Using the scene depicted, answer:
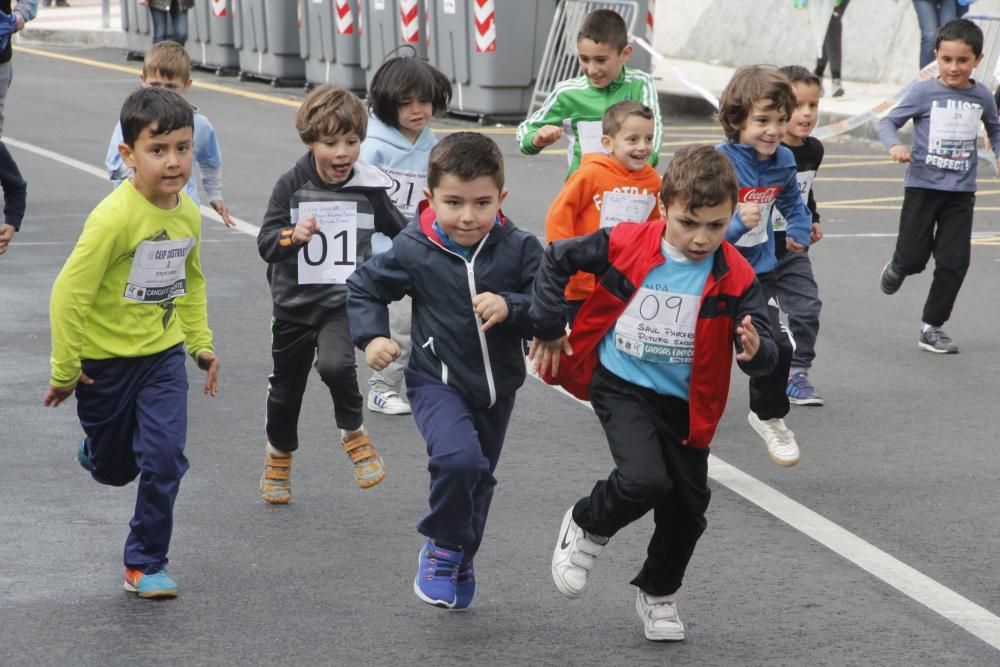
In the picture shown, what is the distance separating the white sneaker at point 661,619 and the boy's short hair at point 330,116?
202cm

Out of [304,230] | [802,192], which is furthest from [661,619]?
[802,192]

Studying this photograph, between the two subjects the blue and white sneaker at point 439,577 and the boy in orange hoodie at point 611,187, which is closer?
the blue and white sneaker at point 439,577

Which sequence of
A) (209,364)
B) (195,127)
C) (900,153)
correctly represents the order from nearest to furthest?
(209,364)
(195,127)
(900,153)

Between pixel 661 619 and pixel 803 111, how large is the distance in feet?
10.6

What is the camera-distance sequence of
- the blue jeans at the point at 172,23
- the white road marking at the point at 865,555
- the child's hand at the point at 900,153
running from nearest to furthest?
the white road marking at the point at 865,555
the child's hand at the point at 900,153
the blue jeans at the point at 172,23

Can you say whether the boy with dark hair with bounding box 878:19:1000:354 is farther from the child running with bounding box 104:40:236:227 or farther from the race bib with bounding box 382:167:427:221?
the child running with bounding box 104:40:236:227

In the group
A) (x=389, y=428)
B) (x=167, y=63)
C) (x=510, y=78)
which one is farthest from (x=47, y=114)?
(x=389, y=428)

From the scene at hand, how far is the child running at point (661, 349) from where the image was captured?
187 inches

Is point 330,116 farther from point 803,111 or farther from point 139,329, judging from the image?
point 803,111

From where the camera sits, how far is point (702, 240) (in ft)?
15.5

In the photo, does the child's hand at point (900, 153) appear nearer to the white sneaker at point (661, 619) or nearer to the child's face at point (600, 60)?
the child's face at point (600, 60)

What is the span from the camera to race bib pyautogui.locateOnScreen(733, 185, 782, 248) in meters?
6.80

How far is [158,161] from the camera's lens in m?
5.21

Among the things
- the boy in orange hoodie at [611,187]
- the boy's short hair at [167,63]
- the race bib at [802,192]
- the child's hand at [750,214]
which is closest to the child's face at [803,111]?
the race bib at [802,192]
